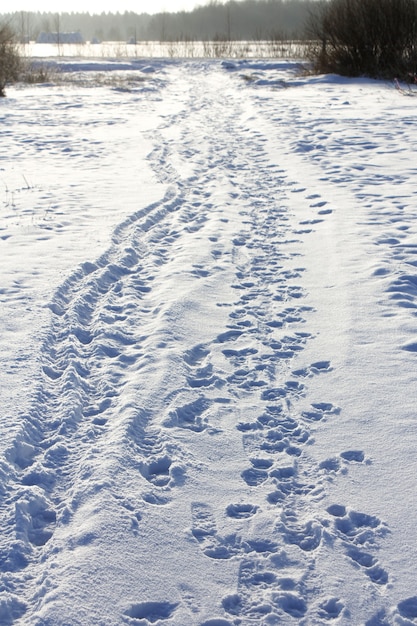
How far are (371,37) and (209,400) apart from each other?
755 inches

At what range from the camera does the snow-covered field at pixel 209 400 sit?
2.41 m

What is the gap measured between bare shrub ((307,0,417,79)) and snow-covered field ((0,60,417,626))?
496 inches

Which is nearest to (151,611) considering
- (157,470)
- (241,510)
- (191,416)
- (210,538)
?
(210,538)

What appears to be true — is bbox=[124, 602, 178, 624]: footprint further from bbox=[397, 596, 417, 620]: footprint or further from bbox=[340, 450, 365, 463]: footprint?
bbox=[340, 450, 365, 463]: footprint

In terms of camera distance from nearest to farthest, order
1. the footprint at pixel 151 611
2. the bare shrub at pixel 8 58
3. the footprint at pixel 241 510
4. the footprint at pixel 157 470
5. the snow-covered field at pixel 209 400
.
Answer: the footprint at pixel 151 611
the snow-covered field at pixel 209 400
the footprint at pixel 241 510
the footprint at pixel 157 470
the bare shrub at pixel 8 58

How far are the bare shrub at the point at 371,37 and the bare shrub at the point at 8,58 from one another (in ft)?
33.6

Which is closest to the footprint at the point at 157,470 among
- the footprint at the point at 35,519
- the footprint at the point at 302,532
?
the footprint at the point at 35,519

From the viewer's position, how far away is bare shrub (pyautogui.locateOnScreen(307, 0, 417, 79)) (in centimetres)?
1919

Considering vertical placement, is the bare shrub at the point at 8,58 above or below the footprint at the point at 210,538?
above

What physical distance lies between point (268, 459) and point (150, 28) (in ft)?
326

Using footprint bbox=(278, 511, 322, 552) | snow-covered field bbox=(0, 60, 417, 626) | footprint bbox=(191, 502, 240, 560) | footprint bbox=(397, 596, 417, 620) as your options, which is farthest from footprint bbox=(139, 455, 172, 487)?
footprint bbox=(397, 596, 417, 620)

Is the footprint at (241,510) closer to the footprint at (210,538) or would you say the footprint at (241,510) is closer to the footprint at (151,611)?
the footprint at (210,538)

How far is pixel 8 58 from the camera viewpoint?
20391 mm

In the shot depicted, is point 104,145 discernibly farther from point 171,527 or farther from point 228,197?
point 171,527
